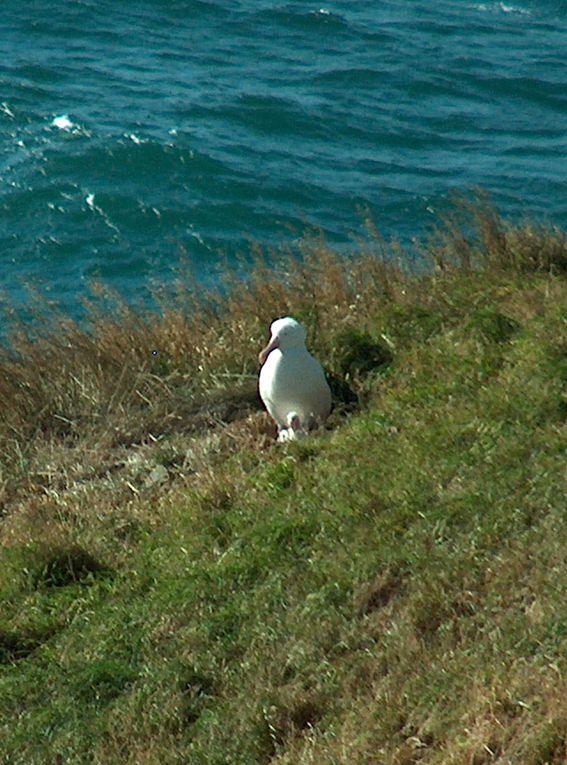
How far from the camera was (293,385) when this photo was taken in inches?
343

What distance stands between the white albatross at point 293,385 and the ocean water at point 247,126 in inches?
281

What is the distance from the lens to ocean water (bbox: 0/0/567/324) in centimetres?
1860

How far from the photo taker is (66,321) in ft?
34.8

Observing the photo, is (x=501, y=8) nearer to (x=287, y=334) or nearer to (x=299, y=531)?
(x=287, y=334)

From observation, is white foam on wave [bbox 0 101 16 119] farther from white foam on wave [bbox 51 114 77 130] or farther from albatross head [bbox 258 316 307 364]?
albatross head [bbox 258 316 307 364]

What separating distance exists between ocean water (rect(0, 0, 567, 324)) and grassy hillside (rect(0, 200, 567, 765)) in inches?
230

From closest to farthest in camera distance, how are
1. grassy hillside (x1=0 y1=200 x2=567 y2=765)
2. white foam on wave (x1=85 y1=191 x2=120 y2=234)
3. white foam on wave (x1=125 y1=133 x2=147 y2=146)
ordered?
1. grassy hillside (x1=0 y1=200 x2=567 y2=765)
2. white foam on wave (x1=85 y1=191 x2=120 y2=234)
3. white foam on wave (x1=125 y1=133 x2=147 y2=146)

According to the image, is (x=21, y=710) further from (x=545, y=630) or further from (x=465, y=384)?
(x=465, y=384)

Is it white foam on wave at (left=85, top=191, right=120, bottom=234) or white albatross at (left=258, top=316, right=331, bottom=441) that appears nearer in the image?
white albatross at (left=258, top=316, right=331, bottom=441)

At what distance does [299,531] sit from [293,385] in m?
1.59

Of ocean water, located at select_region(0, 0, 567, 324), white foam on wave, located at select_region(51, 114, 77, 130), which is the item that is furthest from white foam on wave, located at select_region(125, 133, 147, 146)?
white foam on wave, located at select_region(51, 114, 77, 130)

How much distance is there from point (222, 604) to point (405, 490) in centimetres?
103

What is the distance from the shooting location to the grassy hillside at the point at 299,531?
230 inches

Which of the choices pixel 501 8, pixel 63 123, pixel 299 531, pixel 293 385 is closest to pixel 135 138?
pixel 63 123
